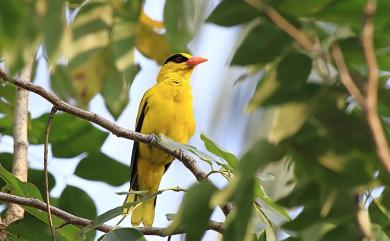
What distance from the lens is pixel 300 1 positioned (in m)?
1.34

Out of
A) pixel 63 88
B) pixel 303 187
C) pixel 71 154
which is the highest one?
pixel 63 88

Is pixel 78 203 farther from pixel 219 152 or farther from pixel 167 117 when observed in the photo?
pixel 167 117

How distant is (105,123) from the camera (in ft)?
9.80

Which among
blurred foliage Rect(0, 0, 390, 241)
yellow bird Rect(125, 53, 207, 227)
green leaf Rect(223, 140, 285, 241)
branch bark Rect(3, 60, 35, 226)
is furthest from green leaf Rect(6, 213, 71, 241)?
yellow bird Rect(125, 53, 207, 227)

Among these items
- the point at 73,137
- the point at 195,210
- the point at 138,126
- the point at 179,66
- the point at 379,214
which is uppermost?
the point at 195,210

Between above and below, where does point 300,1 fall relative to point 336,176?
above

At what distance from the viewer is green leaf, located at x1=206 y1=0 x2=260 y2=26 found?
51.0 inches

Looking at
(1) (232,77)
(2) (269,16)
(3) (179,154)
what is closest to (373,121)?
(2) (269,16)

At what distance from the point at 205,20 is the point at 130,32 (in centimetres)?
13

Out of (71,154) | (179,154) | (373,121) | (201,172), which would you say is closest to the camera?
(373,121)

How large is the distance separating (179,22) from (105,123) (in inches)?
67.9

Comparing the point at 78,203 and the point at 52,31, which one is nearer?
the point at 52,31

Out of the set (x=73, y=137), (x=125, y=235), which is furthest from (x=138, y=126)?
(x=125, y=235)

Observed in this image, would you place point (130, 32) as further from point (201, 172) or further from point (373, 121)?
point (201, 172)
